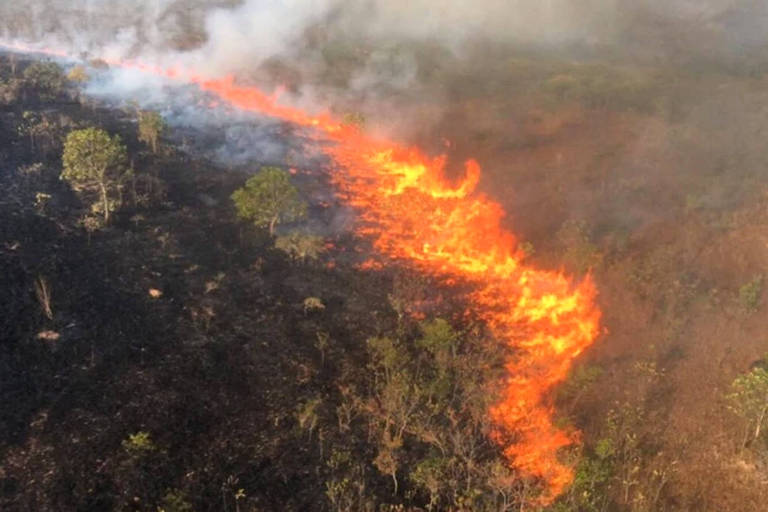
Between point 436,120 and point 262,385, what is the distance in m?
33.6

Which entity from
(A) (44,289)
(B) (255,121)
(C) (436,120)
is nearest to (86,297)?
(A) (44,289)

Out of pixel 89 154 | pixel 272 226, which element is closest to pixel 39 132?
pixel 89 154

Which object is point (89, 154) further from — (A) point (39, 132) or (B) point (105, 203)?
(A) point (39, 132)

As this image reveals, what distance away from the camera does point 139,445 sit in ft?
67.2

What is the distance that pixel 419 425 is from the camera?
75.5ft

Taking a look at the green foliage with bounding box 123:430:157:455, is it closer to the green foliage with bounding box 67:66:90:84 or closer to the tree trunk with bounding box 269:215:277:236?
the tree trunk with bounding box 269:215:277:236

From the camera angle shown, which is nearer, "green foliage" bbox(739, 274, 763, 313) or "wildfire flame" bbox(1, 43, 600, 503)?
"wildfire flame" bbox(1, 43, 600, 503)

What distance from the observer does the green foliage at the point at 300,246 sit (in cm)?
3347

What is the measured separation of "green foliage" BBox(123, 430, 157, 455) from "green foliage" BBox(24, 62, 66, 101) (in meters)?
40.2

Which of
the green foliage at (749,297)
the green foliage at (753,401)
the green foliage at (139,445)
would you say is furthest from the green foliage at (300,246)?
the green foliage at (749,297)

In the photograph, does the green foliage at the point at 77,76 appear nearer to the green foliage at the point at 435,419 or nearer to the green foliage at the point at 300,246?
the green foliage at the point at 300,246

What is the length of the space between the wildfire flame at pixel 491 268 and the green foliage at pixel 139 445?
13100 millimetres

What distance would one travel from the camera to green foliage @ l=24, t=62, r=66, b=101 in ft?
166

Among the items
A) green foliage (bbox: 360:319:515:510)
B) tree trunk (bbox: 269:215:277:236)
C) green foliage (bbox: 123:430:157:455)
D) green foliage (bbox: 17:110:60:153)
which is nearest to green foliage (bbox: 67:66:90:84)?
green foliage (bbox: 17:110:60:153)
